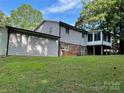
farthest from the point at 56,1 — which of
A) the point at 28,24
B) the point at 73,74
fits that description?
the point at 73,74

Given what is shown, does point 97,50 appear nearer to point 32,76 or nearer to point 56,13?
point 56,13

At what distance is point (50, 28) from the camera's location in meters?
35.4

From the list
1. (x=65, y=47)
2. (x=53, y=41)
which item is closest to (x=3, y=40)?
(x=53, y=41)

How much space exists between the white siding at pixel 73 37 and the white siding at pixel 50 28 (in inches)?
38.7

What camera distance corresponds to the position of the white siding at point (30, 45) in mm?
24406

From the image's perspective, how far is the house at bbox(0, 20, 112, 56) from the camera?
79.2 feet

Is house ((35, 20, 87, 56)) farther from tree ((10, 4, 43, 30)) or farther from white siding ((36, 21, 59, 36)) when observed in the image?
tree ((10, 4, 43, 30))

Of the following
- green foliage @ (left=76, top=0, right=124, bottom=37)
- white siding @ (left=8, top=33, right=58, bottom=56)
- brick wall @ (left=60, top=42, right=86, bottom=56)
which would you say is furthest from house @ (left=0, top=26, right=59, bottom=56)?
green foliage @ (left=76, top=0, right=124, bottom=37)

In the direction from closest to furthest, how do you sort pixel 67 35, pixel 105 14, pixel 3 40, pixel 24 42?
pixel 3 40, pixel 24 42, pixel 105 14, pixel 67 35

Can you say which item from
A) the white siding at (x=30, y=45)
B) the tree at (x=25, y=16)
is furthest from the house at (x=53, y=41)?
the tree at (x=25, y=16)

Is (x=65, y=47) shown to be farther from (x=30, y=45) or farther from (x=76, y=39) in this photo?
(x=30, y=45)

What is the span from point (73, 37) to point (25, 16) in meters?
20.4

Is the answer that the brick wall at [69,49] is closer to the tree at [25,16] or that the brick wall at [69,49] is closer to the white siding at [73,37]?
the white siding at [73,37]

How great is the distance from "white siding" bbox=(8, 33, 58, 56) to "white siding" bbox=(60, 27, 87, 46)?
4441 millimetres
